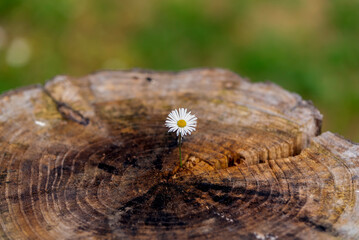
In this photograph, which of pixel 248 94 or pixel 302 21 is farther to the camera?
pixel 302 21

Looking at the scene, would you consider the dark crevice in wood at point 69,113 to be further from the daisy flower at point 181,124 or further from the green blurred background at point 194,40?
the green blurred background at point 194,40

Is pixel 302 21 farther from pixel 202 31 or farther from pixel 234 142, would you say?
pixel 234 142

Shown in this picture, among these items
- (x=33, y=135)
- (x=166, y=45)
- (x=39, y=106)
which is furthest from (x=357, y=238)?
(x=166, y=45)

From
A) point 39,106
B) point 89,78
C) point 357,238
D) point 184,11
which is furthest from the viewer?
point 184,11

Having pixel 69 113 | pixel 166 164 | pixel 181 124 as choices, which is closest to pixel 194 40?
pixel 69 113

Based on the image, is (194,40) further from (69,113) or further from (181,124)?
(181,124)

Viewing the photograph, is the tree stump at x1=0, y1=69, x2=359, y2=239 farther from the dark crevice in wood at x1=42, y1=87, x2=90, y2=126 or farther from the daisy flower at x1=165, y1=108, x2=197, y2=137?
the daisy flower at x1=165, y1=108, x2=197, y2=137
